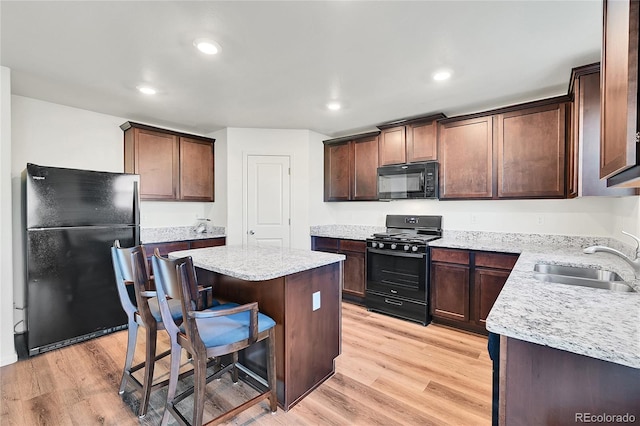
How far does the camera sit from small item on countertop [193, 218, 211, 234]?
4.25 m

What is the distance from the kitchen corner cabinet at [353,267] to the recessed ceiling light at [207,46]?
8.86 ft

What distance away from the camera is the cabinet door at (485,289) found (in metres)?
2.83

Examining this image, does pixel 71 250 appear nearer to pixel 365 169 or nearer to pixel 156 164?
pixel 156 164

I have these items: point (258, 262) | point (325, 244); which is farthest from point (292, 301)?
point (325, 244)

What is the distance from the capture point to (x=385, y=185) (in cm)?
390

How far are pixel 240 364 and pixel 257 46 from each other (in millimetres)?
2400

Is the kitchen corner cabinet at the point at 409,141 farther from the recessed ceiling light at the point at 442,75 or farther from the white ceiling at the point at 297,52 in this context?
the recessed ceiling light at the point at 442,75

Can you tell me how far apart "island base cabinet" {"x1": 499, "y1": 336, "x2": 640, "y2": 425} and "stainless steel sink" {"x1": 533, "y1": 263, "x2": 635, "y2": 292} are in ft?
2.78

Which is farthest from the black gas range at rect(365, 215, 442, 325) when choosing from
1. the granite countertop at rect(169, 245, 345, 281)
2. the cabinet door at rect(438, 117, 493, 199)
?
the granite countertop at rect(169, 245, 345, 281)

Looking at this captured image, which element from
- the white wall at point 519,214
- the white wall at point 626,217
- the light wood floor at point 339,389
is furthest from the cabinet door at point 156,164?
Result: the white wall at point 626,217

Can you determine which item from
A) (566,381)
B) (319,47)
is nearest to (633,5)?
(566,381)

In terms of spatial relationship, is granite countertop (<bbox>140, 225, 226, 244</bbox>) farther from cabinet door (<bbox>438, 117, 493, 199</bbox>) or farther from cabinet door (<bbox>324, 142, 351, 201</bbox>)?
cabinet door (<bbox>438, 117, 493, 199</bbox>)

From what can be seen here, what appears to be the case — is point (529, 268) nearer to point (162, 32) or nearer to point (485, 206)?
point (485, 206)

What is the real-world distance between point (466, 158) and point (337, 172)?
1848mm
